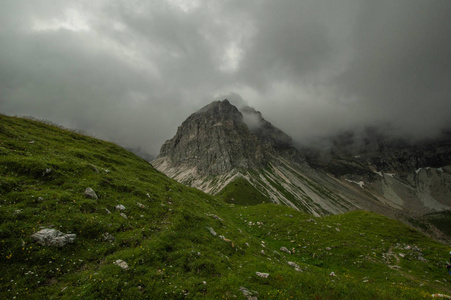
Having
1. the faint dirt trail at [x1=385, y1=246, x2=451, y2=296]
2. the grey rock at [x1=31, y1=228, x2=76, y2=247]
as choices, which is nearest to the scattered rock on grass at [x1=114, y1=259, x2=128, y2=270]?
the grey rock at [x1=31, y1=228, x2=76, y2=247]

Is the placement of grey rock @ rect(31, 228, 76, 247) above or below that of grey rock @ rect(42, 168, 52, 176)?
below

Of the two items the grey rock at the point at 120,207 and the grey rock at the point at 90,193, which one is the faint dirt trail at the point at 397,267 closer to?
the grey rock at the point at 120,207

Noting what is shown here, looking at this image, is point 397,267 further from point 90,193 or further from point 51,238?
point 90,193

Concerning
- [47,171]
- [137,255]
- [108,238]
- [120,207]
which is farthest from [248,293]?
[47,171]

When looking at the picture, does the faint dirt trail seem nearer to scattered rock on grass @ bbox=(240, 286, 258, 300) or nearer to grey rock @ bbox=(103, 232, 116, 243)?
scattered rock on grass @ bbox=(240, 286, 258, 300)

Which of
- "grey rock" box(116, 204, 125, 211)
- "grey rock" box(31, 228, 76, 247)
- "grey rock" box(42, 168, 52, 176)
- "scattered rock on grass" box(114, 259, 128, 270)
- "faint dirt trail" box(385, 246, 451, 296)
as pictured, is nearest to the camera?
"grey rock" box(31, 228, 76, 247)

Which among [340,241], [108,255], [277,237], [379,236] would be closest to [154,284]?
[108,255]

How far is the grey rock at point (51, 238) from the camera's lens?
38.8 ft

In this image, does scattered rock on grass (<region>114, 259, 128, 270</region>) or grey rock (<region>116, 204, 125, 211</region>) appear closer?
scattered rock on grass (<region>114, 259, 128, 270</region>)

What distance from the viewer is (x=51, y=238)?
12.2 meters

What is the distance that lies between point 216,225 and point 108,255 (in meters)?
13.5

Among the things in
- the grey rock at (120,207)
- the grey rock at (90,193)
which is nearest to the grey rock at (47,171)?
the grey rock at (90,193)

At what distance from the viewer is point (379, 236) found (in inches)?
1431

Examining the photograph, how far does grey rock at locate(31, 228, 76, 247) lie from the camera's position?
38.8 ft
